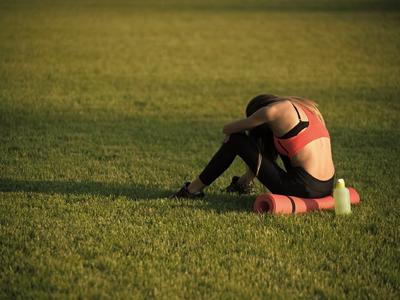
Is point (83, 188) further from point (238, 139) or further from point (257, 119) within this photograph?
point (257, 119)

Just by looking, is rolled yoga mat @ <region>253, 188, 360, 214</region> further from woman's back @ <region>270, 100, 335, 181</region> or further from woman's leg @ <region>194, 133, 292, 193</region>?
woman's back @ <region>270, 100, 335, 181</region>

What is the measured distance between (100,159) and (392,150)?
4.58 metres

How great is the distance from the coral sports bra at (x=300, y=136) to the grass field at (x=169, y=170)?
727 mm

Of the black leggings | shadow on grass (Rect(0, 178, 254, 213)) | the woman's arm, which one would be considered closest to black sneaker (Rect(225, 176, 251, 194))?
shadow on grass (Rect(0, 178, 254, 213))

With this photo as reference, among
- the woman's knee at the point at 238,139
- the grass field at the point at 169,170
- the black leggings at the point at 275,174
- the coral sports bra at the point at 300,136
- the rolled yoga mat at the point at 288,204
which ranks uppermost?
the coral sports bra at the point at 300,136

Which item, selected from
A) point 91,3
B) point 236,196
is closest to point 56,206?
point 236,196

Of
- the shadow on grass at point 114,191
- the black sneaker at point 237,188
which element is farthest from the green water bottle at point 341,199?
the black sneaker at point 237,188

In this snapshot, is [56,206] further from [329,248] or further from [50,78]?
[50,78]

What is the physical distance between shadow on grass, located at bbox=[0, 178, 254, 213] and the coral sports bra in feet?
2.74

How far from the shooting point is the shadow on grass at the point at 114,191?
6816 millimetres

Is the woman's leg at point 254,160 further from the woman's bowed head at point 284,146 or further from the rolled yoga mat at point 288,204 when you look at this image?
the rolled yoga mat at point 288,204

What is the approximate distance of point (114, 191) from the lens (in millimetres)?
7234

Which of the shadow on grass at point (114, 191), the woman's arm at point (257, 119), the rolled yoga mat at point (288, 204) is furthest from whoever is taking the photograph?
the shadow on grass at point (114, 191)

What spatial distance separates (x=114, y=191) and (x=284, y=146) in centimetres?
220
